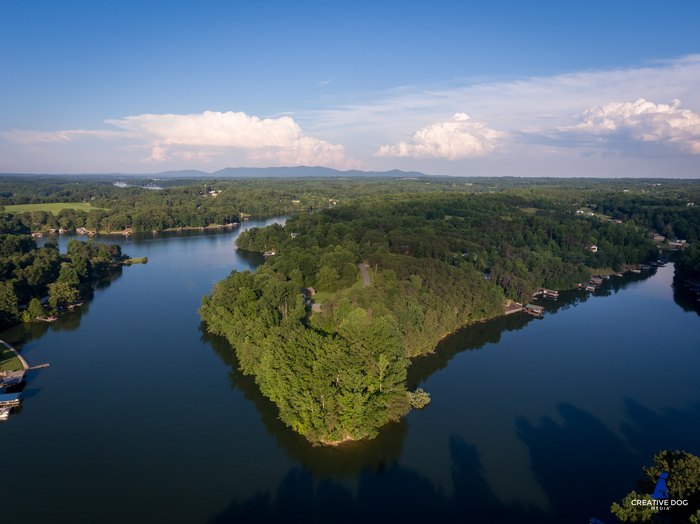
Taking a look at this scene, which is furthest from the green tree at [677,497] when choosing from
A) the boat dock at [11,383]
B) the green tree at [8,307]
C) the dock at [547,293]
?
the green tree at [8,307]

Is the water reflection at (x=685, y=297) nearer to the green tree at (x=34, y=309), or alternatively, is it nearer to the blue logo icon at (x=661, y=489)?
the blue logo icon at (x=661, y=489)

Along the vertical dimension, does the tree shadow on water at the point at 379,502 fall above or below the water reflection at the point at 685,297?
below

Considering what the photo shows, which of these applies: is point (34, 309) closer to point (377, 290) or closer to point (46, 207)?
point (377, 290)

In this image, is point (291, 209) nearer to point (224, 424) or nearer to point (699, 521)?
point (224, 424)

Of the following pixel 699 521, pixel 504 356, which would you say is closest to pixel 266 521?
pixel 699 521

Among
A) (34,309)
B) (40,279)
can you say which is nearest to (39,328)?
(34,309)

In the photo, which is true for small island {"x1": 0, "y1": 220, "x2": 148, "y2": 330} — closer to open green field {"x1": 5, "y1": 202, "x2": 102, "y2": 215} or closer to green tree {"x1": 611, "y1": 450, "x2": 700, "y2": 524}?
green tree {"x1": 611, "y1": 450, "x2": 700, "y2": 524}
